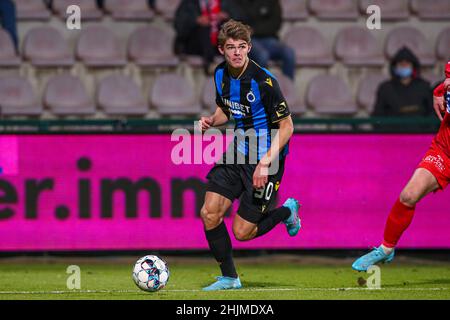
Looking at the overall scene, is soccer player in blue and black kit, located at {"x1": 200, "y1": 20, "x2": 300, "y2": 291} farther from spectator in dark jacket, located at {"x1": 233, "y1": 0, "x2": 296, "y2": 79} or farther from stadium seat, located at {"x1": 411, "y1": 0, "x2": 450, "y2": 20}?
stadium seat, located at {"x1": 411, "y1": 0, "x2": 450, "y2": 20}

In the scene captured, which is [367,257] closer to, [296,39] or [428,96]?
[428,96]

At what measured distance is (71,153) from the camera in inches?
426

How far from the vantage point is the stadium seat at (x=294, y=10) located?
1478 cm

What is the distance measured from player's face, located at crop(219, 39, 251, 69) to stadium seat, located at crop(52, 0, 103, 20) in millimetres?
6773

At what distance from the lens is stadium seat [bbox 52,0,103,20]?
1429 centimetres

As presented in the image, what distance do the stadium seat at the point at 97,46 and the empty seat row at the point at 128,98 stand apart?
17.2 inches

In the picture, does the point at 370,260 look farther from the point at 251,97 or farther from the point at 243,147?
the point at 251,97

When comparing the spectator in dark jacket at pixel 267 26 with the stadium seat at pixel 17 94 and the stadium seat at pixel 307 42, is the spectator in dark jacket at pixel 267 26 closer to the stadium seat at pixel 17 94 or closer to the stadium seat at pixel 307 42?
the stadium seat at pixel 307 42

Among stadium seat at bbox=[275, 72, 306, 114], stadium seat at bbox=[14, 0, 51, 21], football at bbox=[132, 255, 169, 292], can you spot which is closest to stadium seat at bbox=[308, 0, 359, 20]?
stadium seat at bbox=[275, 72, 306, 114]

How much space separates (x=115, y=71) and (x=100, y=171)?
3.44 metres

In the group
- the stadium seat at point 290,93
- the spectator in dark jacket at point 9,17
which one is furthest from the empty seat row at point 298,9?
the stadium seat at point 290,93

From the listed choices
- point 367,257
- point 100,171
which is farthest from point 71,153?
point 367,257

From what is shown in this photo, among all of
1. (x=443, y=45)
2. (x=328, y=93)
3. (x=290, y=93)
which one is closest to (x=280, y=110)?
(x=290, y=93)
